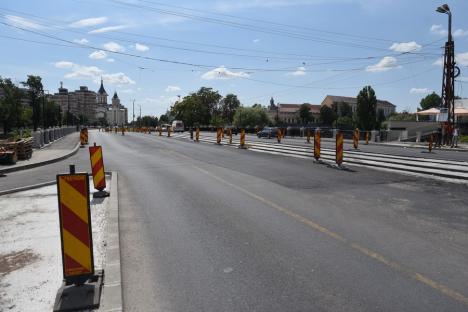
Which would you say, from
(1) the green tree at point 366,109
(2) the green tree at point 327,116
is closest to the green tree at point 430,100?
(2) the green tree at point 327,116

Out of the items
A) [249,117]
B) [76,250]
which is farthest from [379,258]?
[249,117]

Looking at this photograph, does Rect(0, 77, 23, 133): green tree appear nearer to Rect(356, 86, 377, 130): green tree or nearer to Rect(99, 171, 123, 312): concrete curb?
Rect(99, 171, 123, 312): concrete curb

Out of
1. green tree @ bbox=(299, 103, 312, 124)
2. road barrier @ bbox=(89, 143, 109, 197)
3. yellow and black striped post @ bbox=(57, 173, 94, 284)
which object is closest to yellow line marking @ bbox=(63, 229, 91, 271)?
yellow and black striped post @ bbox=(57, 173, 94, 284)

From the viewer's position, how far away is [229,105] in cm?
13812

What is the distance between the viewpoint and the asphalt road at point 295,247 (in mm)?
4367

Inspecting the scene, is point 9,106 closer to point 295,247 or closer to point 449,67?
point 449,67

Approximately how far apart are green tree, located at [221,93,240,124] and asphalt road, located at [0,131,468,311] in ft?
415

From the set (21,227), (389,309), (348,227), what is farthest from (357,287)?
(21,227)

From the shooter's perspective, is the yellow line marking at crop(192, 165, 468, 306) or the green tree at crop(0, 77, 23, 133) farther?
the green tree at crop(0, 77, 23, 133)

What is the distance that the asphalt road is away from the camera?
4.37 meters

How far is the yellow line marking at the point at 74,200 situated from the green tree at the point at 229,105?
132 m

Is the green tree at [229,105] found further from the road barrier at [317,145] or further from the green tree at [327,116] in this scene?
the road barrier at [317,145]

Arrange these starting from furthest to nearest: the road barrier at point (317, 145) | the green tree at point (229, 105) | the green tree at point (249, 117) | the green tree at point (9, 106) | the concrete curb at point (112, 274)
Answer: the green tree at point (229, 105) → the green tree at point (249, 117) → the green tree at point (9, 106) → the road barrier at point (317, 145) → the concrete curb at point (112, 274)

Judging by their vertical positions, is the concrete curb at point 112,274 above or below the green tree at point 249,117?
below
